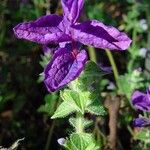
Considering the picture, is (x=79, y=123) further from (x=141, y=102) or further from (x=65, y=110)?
(x=141, y=102)

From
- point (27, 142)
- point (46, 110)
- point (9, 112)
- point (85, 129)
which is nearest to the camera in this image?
point (85, 129)

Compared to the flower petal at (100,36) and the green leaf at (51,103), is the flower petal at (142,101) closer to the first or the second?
the flower petal at (100,36)

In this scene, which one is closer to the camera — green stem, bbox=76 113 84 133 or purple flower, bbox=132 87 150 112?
green stem, bbox=76 113 84 133

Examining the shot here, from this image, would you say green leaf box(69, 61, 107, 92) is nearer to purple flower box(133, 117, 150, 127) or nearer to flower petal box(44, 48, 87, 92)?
flower petal box(44, 48, 87, 92)

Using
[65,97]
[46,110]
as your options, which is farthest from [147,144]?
[65,97]

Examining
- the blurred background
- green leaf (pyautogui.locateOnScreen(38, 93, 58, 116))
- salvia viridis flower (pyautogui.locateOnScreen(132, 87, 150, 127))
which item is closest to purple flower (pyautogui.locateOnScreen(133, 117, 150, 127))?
salvia viridis flower (pyautogui.locateOnScreen(132, 87, 150, 127))

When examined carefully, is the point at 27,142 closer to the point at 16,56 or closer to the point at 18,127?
the point at 18,127

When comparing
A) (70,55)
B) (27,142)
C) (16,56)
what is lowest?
(27,142)
